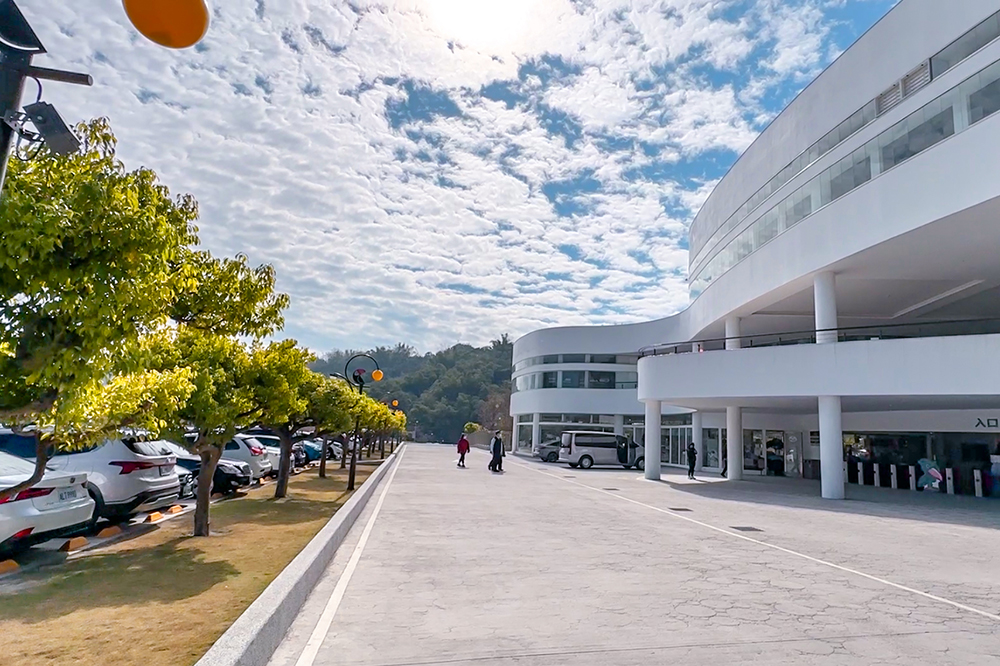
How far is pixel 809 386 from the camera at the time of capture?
19.6 meters

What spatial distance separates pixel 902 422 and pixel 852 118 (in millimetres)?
11879

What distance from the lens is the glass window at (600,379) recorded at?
50.6 meters

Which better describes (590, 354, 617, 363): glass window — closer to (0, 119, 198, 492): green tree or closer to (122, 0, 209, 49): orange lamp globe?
(0, 119, 198, 492): green tree

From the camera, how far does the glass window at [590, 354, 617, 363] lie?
2010 inches

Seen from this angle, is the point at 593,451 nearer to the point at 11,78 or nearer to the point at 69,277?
the point at 69,277

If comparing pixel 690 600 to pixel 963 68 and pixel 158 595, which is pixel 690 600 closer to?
pixel 158 595

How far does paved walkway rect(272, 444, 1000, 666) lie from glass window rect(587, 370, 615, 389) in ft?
115

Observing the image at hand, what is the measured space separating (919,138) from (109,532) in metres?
19.4

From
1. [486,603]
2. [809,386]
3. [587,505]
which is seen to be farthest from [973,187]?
[486,603]

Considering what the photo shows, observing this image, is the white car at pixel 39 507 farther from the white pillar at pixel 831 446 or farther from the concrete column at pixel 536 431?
the concrete column at pixel 536 431

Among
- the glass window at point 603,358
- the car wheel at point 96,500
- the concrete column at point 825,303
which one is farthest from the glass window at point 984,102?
the glass window at point 603,358

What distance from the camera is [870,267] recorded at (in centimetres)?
1964

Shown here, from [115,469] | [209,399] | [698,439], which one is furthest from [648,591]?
[698,439]

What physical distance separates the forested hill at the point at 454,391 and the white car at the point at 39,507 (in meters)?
76.3
